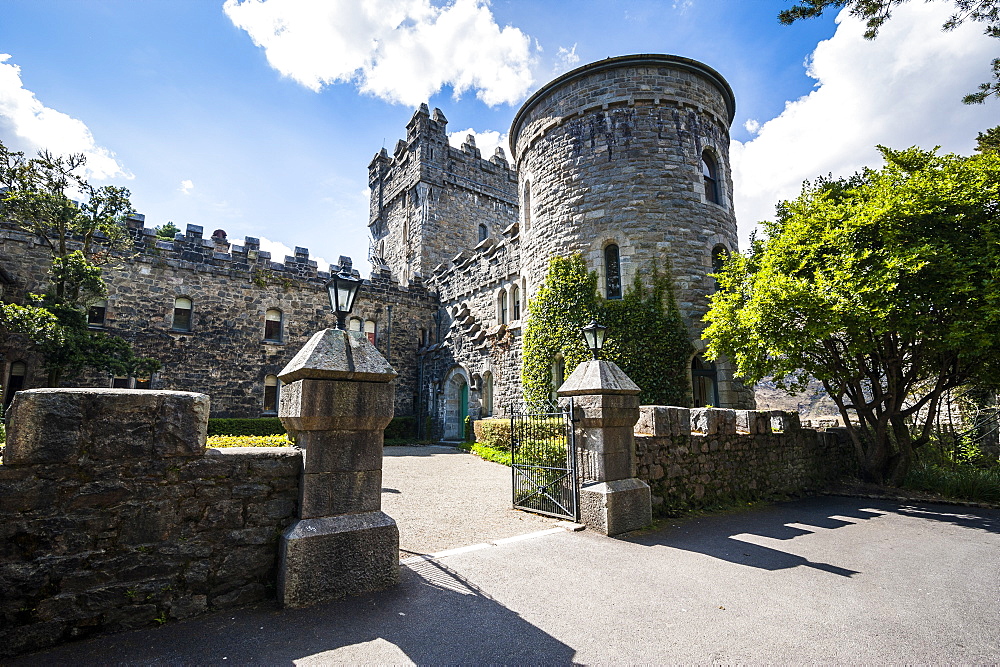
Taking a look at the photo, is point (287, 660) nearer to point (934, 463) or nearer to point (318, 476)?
point (318, 476)

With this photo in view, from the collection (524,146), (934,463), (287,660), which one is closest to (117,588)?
(287,660)

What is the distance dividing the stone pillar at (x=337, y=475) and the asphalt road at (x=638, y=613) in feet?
0.71

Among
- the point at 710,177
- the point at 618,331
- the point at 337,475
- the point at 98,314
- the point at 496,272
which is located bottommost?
the point at 337,475

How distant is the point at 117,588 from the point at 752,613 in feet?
15.0

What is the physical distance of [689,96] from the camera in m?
13.9

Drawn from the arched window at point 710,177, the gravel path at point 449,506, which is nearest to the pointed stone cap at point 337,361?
→ the gravel path at point 449,506

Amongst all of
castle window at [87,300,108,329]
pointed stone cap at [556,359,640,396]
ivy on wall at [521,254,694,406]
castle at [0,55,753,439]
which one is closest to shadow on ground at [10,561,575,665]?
pointed stone cap at [556,359,640,396]

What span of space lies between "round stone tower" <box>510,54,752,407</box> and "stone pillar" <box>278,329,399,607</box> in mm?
10187

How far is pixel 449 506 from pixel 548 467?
6.17 ft

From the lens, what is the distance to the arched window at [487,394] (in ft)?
56.5

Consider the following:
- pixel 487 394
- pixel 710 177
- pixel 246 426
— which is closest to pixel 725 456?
pixel 710 177

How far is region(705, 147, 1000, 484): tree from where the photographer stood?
285 inches

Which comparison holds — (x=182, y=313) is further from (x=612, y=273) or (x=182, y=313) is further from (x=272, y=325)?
(x=612, y=273)

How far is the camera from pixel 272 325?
18.7 m
